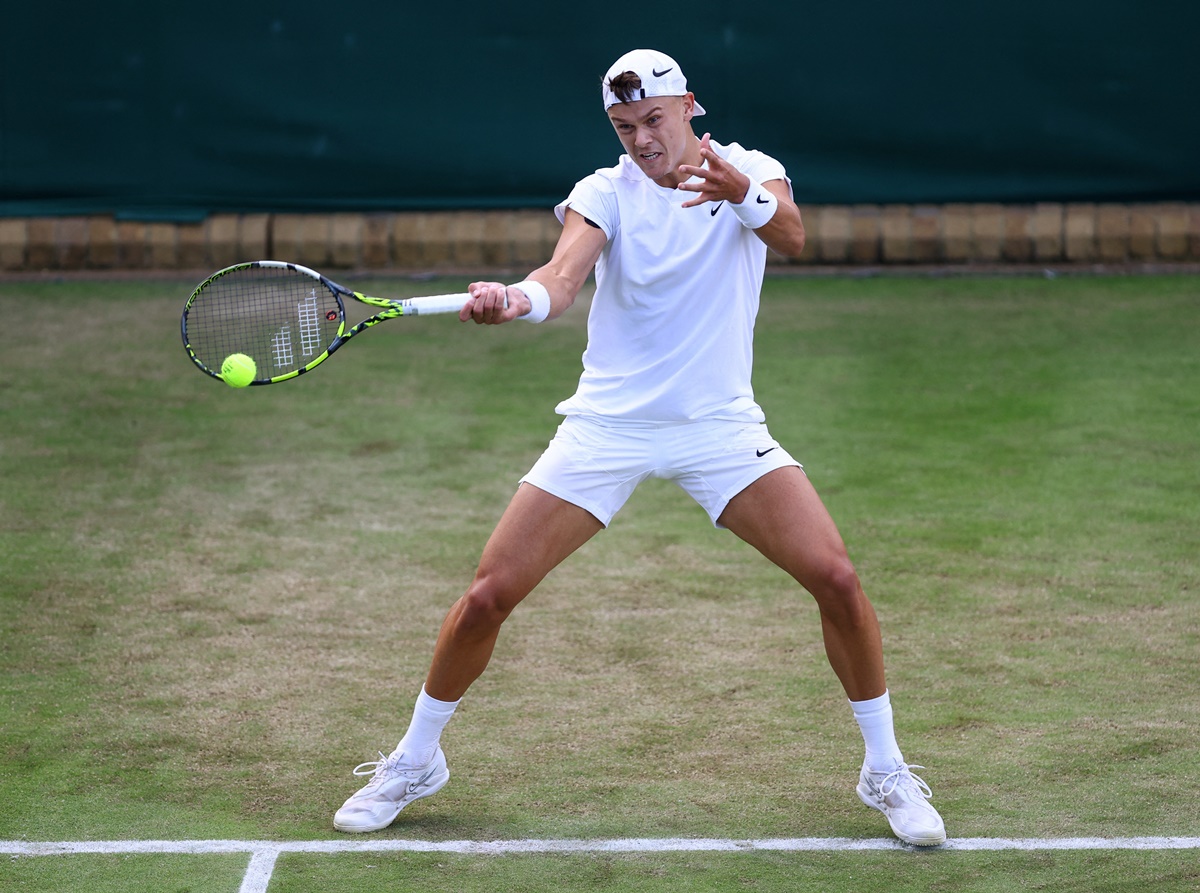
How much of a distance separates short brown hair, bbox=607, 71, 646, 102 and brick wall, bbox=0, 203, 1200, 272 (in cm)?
765

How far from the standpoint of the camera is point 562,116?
11.7 meters

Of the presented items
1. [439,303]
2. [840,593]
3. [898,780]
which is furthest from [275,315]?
[898,780]

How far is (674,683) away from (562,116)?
7456 millimetres

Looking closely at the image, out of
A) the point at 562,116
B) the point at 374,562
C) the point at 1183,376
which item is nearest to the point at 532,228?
the point at 562,116

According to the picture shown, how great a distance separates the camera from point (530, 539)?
156 inches

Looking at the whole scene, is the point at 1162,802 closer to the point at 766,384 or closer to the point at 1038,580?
the point at 1038,580

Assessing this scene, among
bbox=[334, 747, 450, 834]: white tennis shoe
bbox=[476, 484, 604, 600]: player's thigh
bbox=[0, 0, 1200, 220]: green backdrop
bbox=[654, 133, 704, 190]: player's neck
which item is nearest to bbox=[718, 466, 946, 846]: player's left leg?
bbox=[476, 484, 604, 600]: player's thigh

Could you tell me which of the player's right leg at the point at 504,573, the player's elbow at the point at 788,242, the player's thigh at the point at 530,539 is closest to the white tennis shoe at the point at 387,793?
the player's right leg at the point at 504,573

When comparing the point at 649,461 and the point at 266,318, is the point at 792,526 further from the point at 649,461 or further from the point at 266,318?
the point at 266,318

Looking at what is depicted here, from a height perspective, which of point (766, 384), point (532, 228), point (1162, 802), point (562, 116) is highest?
point (562, 116)

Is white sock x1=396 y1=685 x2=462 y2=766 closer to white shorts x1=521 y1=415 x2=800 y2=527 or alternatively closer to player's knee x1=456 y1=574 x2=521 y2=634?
player's knee x1=456 y1=574 x2=521 y2=634

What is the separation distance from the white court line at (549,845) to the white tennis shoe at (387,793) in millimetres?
60

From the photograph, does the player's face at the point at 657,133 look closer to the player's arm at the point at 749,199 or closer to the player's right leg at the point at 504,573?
the player's arm at the point at 749,199

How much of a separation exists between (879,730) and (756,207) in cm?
141
